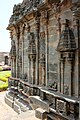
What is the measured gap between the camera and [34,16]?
12969 millimetres

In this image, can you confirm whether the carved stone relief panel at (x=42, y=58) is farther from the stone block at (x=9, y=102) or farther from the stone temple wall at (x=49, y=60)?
the stone block at (x=9, y=102)

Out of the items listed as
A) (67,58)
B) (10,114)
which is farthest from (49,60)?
(10,114)

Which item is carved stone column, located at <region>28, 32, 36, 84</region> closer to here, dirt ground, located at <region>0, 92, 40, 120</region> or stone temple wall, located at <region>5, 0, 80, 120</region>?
stone temple wall, located at <region>5, 0, 80, 120</region>

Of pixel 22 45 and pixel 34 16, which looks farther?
pixel 22 45

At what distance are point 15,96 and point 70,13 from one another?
8.86 meters

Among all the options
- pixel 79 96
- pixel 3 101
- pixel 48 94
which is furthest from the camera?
pixel 3 101

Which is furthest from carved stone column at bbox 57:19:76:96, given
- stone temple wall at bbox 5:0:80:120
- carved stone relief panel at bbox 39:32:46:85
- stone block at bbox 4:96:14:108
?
stone block at bbox 4:96:14:108

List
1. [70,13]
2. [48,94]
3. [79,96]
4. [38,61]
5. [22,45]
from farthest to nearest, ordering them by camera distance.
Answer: [22,45] < [38,61] < [48,94] < [70,13] < [79,96]

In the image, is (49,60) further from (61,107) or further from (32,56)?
(61,107)

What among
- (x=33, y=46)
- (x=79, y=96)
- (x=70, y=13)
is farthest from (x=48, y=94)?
(x=70, y=13)

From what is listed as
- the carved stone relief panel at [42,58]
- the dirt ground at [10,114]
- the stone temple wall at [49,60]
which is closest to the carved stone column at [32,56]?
the stone temple wall at [49,60]

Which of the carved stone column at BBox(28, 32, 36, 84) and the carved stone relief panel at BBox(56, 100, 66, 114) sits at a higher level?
the carved stone column at BBox(28, 32, 36, 84)

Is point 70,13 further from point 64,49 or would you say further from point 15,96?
point 15,96

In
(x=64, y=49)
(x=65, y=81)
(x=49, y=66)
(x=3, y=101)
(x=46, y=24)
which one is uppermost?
(x=46, y=24)
